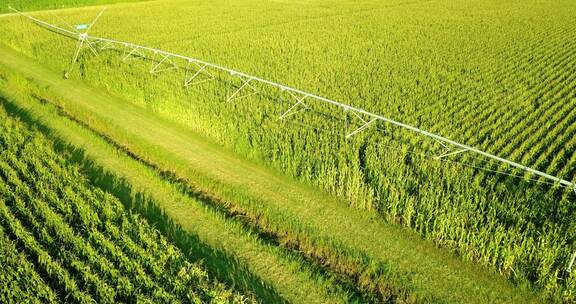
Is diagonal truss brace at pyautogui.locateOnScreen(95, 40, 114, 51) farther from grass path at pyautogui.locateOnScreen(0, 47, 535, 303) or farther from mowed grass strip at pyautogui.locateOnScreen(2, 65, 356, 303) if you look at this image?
mowed grass strip at pyautogui.locateOnScreen(2, 65, 356, 303)

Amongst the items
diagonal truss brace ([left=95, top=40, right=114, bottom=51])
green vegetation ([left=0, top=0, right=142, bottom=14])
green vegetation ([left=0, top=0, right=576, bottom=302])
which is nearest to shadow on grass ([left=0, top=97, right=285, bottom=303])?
green vegetation ([left=0, top=0, right=576, bottom=302])

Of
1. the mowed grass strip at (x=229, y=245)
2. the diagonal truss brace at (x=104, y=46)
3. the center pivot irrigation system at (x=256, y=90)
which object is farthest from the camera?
the diagonal truss brace at (x=104, y=46)

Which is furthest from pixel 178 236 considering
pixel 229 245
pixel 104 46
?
pixel 104 46

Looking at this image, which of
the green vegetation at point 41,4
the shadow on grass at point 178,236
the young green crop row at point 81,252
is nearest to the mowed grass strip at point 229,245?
the shadow on grass at point 178,236

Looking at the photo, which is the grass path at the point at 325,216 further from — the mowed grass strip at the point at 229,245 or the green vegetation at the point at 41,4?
the green vegetation at the point at 41,4

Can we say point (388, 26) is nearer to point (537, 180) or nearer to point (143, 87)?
point (143, 87)

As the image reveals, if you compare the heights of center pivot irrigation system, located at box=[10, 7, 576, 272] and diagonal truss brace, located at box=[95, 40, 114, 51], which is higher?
diagonal truss brace, located at box=[95, 40, 114, 51]
